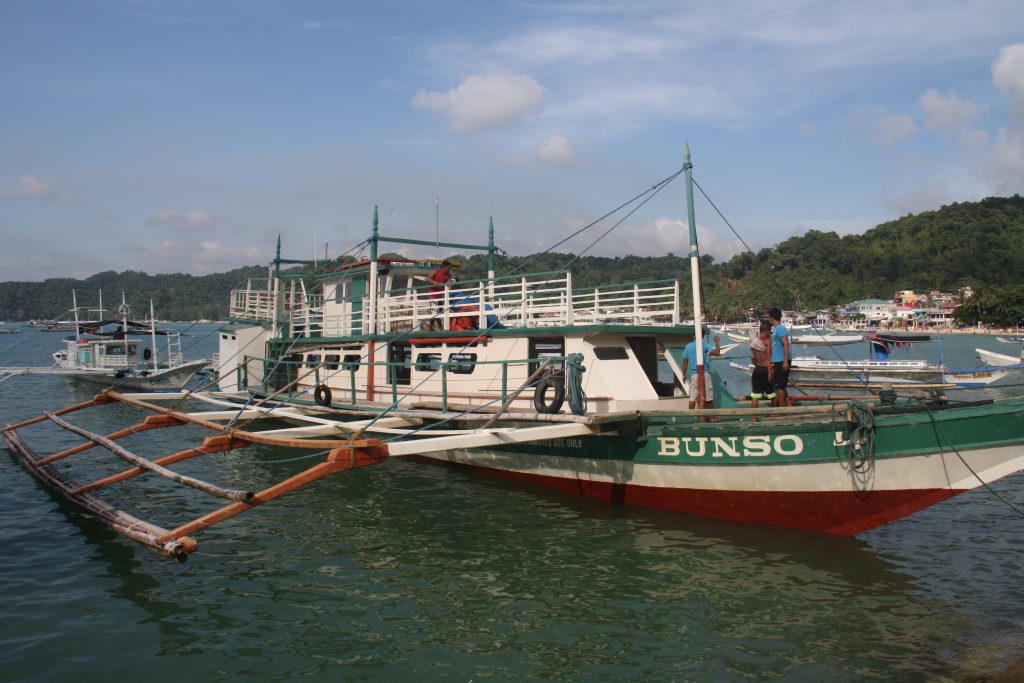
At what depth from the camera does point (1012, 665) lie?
661 centimetres

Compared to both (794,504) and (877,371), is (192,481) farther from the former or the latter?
(877,371)

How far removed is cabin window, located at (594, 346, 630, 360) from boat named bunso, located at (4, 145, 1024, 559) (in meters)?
0.03

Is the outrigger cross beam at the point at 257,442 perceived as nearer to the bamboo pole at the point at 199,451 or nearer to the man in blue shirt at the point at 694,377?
the bamboo pole at the point at 199,451

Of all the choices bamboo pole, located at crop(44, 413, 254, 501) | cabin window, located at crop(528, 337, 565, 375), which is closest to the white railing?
cabin window, located at crop(528, 337, 565, 375)

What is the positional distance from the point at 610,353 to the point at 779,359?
2980 millimetres

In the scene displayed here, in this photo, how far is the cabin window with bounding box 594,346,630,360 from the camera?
12723 millimetres

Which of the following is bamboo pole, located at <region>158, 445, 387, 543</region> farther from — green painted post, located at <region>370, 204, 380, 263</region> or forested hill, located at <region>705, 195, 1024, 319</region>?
forested hill, located at <region>705, 195, 1024, 319</region>

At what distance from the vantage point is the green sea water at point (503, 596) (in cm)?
712

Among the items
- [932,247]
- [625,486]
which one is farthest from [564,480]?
[932,247]

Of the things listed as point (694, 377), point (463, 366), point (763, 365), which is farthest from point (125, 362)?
point (763, 365)

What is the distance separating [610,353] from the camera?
508 inches

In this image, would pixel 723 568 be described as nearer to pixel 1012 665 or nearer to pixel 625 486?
pixel 625 486

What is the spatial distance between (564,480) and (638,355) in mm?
2960

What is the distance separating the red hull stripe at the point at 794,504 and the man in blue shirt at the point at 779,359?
1.88 metres
